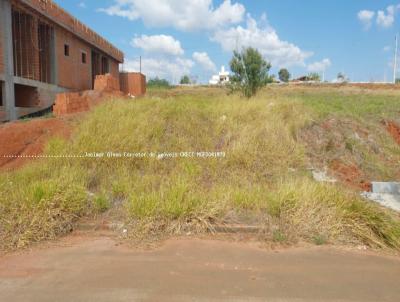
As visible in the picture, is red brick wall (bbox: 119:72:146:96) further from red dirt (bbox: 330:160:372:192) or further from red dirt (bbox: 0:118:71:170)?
red dirt (bbox: 330:160:372:192)

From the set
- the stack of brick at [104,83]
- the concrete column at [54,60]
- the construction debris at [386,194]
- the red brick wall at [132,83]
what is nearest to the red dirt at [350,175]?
the construction debris at [386,194]

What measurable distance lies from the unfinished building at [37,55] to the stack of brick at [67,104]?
2.23 meters

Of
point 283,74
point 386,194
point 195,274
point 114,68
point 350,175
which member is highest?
point 283,74

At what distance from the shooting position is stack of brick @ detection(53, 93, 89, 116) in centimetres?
966

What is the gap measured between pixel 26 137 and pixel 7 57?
17.5ft

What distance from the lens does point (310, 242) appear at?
368 cm

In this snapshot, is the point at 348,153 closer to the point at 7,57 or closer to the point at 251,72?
the point at 251,72

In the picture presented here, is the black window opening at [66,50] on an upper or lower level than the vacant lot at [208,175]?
upper

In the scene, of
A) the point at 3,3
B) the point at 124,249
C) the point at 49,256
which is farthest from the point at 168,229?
the point at 3,3

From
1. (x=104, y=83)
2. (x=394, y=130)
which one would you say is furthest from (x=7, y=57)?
(x=394, y=130)

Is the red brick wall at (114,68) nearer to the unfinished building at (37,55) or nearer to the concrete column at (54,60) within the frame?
the unfinished building at (37,55)

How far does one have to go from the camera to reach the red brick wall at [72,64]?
14680mm

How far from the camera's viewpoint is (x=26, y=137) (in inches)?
275

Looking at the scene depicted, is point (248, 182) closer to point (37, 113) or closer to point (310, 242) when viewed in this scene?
point (310, 242)
